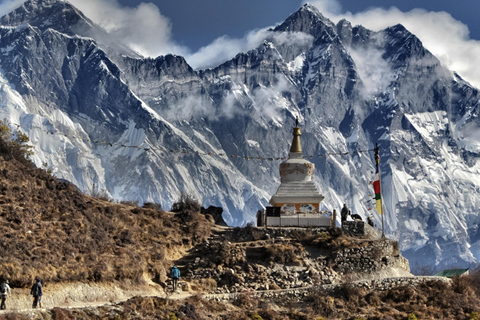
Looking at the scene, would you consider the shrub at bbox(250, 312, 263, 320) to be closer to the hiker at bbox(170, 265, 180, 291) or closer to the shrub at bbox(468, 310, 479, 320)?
the hiker at bbox(170, 265, 180, 291)

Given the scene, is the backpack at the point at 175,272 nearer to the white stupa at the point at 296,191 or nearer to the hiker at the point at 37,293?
the hiker at the point at 37,293

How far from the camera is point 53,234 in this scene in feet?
158

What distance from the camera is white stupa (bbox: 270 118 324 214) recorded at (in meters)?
65.8

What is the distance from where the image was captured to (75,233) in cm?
4950

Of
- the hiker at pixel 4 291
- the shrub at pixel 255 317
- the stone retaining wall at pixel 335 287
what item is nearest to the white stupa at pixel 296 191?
the stone retaining wall at pixel 335 287

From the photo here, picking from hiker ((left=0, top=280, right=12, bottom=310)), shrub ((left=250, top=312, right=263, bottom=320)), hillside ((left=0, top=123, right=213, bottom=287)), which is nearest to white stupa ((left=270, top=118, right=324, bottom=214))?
hillside ((left=0, top=123, right=213, bottom=287))

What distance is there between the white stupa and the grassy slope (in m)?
8.55

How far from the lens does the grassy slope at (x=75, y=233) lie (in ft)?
147

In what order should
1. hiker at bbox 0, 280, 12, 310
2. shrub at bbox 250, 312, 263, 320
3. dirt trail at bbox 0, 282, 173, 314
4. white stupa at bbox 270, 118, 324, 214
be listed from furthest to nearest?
white stupa at bbox 270, 118, 324, 214 < shrub at bbox 250, 312, 263, 320 < dirt trail at bbox 0, 282, 173, 314 < hiker at bbox 0, 280, 12, 310

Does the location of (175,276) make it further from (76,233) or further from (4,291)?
(4,291)

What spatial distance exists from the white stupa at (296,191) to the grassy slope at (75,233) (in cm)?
855

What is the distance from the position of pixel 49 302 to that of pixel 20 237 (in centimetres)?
561

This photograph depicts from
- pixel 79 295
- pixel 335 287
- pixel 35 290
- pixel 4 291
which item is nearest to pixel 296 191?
pixel 335 287

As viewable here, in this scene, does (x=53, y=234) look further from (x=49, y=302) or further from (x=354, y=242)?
(x=354, y=242)
